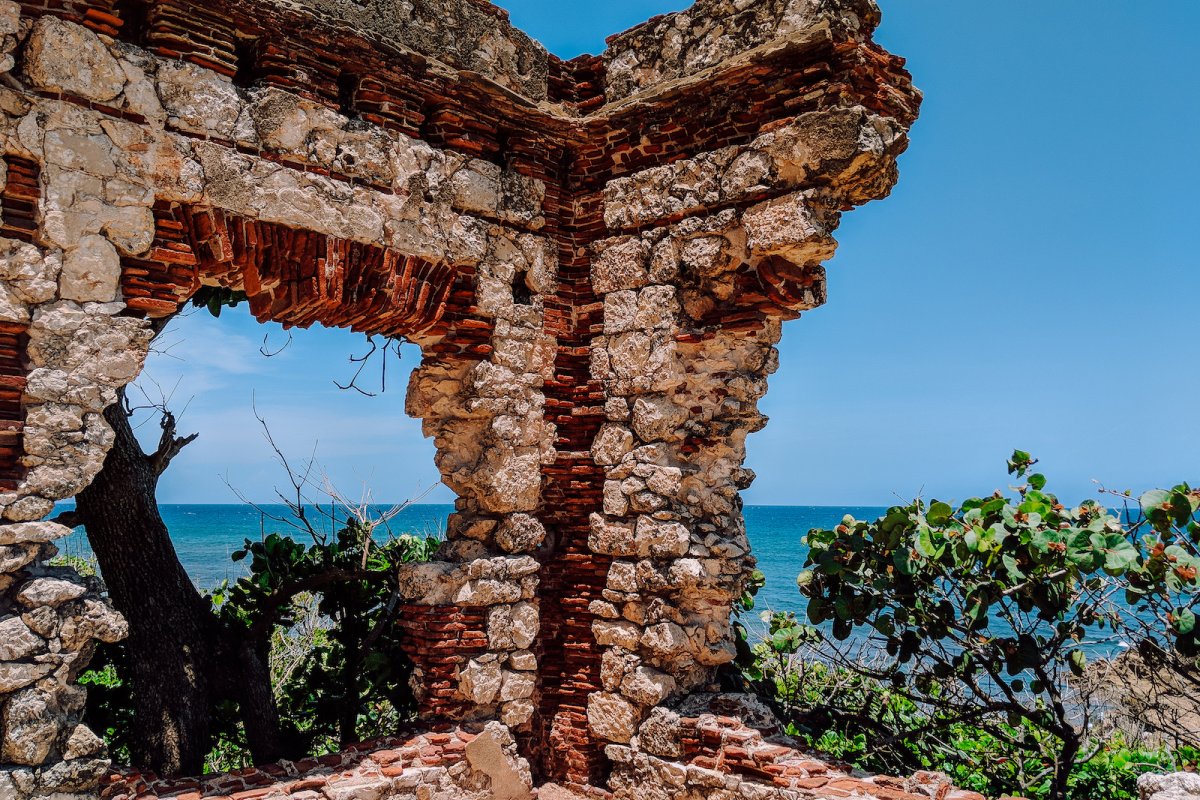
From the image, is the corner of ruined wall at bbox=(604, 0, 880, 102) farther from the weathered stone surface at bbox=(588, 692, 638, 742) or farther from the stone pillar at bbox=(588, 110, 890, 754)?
the weathered stone surface at bbox=(588, 692, 638, 742)

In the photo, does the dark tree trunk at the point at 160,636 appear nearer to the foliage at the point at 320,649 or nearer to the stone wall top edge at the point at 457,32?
the foliage at the point at 320,649

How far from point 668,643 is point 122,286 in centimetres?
345

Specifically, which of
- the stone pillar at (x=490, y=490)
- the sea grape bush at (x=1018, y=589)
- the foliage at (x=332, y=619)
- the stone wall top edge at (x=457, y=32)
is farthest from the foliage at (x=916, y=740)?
the stone wall top edge at (x=457, y=32)

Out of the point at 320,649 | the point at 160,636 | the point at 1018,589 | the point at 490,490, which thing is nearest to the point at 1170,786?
the point at 1018,589

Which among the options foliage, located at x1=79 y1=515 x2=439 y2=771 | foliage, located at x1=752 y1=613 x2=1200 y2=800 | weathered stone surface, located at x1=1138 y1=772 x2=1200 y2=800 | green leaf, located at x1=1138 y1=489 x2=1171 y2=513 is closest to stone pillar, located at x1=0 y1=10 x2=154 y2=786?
foliage, located at x1=79 y1=515 x2=439 y2=771

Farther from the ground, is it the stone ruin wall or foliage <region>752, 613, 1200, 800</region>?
the stone ruin wall

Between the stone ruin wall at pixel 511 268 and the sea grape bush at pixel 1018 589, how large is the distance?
2.75ft

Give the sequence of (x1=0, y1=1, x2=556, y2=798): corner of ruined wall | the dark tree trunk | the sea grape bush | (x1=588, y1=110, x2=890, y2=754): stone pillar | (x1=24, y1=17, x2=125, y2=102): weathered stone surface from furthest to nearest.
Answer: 1. the dark tree trunk
2. (x1=588, y1=110, x2=890, y2=754): stone pillar
3. the sea grape bush
4. (x1=24, y1=17, x2=125, y2=102): weathered stone surface
5. (x1=0, y1=1, x2=556, y2=798): corner of ruined wall

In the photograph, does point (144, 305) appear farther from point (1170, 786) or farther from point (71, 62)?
point (1170, 786)

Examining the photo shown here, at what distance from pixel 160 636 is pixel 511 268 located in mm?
3309

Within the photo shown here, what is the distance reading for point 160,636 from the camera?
18.5 ft

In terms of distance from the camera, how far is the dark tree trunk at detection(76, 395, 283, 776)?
18.3ft

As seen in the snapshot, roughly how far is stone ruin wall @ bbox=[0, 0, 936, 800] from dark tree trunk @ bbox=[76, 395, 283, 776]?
4.53 ft

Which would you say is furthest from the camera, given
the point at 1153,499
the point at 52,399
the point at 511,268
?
the point at 511,268
